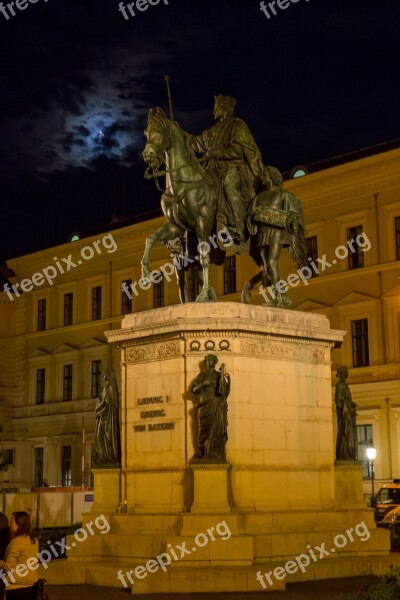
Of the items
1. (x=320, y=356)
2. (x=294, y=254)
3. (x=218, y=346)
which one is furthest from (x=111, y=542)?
(x=294, y=254)

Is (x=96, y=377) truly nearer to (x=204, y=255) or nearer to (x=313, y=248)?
(x=313, y=248)

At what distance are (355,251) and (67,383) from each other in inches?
767

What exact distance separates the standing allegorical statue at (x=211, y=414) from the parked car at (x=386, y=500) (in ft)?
56.4

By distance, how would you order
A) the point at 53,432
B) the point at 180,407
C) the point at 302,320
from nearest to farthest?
the point at 180,407 < the point at 302,320 < the point at 53,432

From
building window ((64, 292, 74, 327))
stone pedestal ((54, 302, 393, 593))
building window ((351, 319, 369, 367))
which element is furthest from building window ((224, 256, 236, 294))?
stone pedestal ((54, 302, 393, 593))

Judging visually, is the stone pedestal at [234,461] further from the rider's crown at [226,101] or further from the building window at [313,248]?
the building window at [313,248]

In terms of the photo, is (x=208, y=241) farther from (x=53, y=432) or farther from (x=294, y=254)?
(x=53, y=432)

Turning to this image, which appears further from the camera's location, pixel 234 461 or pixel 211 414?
pixel 234 461

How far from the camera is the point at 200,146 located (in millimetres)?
17844

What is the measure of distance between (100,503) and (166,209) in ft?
15.8

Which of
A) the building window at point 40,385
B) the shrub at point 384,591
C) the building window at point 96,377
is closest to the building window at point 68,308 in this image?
the building window at point 40,385

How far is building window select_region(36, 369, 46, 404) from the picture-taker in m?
58.1

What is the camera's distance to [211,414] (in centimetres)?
1512

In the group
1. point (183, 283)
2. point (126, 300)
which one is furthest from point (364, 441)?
point (183, 283)
